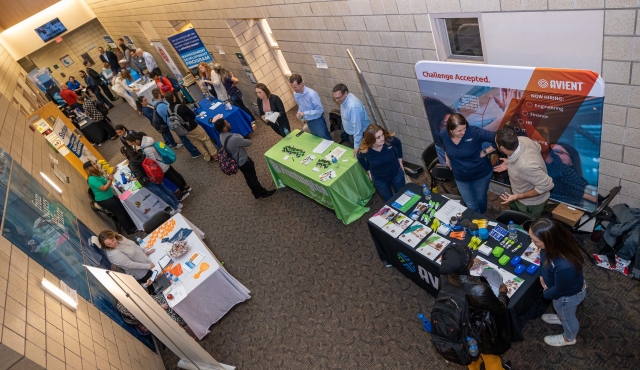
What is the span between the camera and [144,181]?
645cm

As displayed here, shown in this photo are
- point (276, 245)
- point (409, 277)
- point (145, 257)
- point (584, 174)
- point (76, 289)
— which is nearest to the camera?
point (584, 174)

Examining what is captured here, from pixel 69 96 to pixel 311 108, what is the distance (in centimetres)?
1057

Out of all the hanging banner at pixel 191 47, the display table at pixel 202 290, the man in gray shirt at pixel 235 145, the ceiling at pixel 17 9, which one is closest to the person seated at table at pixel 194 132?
the man in gray shirt at pixel 235 145

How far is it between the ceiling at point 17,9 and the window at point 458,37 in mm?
13959

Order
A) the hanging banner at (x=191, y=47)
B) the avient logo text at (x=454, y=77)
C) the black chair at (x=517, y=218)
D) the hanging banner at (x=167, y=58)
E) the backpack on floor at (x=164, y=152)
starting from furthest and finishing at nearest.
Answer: the hanging banner at (x=167, y=58) → the hanging banner at (x=191, y=47) → the backpack on floor at (x=164, y=152) → the avient logo text at (x=454, y=77) → the black chair at (x=517, y=218)

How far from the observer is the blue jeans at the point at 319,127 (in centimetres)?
610

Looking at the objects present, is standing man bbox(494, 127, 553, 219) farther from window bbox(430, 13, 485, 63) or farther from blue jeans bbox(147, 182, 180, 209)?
blue jeans bbox(147, 182, 180, 209)

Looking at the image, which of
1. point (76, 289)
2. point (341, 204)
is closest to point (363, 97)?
point (341, 204)

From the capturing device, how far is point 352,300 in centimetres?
444

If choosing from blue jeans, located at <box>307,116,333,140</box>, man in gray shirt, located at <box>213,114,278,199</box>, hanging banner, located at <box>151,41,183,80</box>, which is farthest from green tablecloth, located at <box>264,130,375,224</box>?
hanging banner, located at <box>151,41,183,80</box>

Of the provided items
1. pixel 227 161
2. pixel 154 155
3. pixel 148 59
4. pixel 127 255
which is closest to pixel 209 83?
pixel 154 155

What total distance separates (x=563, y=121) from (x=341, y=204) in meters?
2.74

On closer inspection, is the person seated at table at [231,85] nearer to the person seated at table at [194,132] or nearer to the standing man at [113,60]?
the person seated at table at [194,132]

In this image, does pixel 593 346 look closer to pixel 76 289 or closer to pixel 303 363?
pixel 303 363
